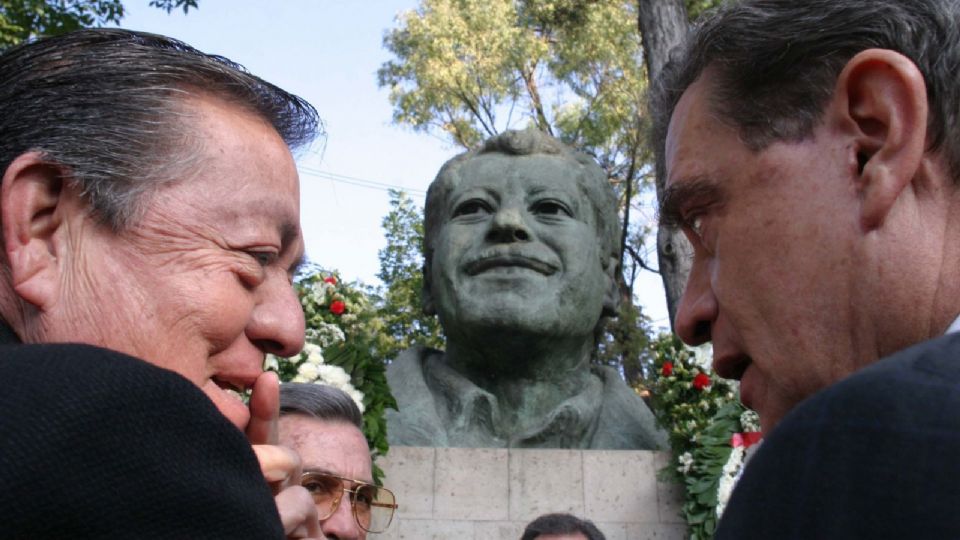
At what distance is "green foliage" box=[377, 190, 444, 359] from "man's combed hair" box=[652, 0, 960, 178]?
1942 centimetres

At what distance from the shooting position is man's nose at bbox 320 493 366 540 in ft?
11.7

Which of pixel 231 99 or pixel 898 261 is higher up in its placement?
pixel 231 99

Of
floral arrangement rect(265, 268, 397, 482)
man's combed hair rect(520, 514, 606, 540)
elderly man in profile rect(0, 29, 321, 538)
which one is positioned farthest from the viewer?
floral arrangement rect(265, 268, 397, 482)

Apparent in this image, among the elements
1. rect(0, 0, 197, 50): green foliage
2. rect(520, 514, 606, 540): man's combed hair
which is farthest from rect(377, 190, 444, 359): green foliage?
rect(520, 514, 606, 540): man's combed hair

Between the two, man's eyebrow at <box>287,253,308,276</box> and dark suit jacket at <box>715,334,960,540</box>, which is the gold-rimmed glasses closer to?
man's eyebrow at <box>287,253,308,276</box>

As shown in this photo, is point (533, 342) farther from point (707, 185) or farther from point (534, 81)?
point (534, 81)

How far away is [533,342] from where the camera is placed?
8203 mm

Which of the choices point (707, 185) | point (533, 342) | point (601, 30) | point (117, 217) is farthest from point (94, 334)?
point (601, 30)

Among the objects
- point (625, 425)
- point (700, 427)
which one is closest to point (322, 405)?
point (700, 427)

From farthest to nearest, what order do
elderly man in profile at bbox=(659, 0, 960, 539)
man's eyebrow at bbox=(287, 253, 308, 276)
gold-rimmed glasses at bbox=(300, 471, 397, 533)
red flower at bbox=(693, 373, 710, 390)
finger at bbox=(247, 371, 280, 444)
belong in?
red flower at bbox=(693, 373, 710, 390) → gold-rimmed glasses at bbox=(300, 471, 397, 533) → man's eyebrow at bbox=(287, 253, 308, 276) → finger at bbox=(247, 371, 280, 444) → elderly man in profile at bbox=(659, 0, 960, 539)

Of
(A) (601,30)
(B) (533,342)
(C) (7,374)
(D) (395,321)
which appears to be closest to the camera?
(C) (7,374)

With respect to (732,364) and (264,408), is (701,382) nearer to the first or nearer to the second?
(732,364)

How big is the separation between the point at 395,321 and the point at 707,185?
809 inches

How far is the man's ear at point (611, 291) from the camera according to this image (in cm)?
880
